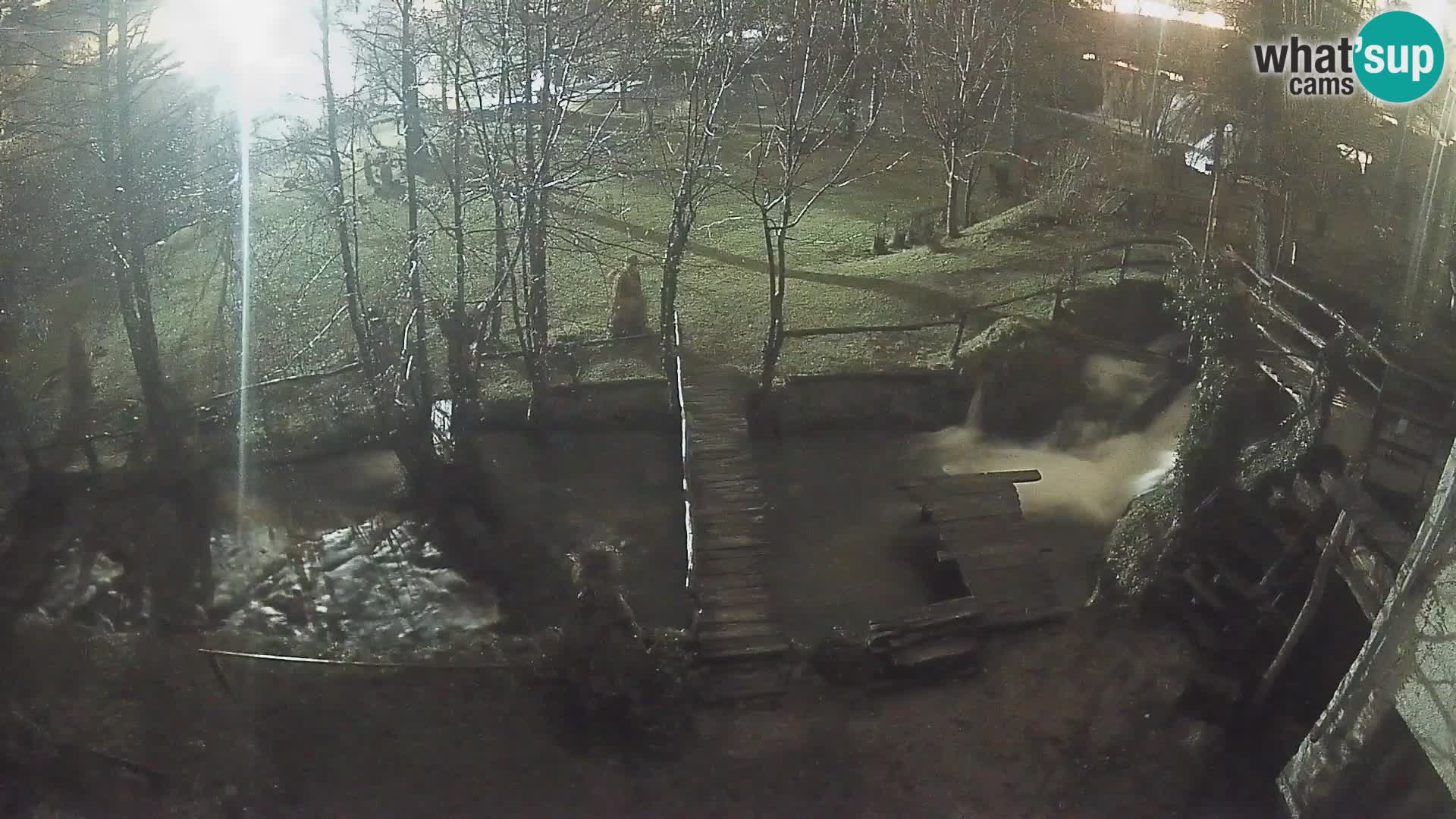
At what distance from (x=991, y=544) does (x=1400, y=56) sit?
6.34 m

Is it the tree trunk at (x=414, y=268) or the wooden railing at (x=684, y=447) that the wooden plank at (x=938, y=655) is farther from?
the tree trunk at (x=414, y=268)

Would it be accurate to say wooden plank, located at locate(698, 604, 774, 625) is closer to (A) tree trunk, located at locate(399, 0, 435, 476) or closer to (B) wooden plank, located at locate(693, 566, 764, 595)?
(B) wooden plank, located at locate(693, 566, 764, 595)

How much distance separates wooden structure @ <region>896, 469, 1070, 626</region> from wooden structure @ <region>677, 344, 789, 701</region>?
1956 mm

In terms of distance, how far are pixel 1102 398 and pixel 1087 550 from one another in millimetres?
3343

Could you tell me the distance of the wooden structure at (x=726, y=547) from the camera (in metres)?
9.56

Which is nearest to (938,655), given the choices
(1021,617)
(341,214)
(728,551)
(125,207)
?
(1021,617)

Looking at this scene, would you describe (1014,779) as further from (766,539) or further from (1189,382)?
(1189,382)

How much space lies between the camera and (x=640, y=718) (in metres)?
Answer: 8.93

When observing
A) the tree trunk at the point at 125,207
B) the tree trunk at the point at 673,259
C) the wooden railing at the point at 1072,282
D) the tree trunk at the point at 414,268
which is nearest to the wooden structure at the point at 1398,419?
the wooden railing at the point at 1072,282

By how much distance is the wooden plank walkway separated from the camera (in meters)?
9.55

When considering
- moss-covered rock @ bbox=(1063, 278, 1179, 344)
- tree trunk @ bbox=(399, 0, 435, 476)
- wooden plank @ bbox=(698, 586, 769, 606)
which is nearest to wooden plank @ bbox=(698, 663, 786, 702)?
wooden plank @ bbox=(698, 586, 769, 606)

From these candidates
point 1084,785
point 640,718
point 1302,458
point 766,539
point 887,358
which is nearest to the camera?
point 1084,785

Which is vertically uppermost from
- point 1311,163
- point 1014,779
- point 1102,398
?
point 1311,163

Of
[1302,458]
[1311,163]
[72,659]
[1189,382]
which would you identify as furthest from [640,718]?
[1311,163]
